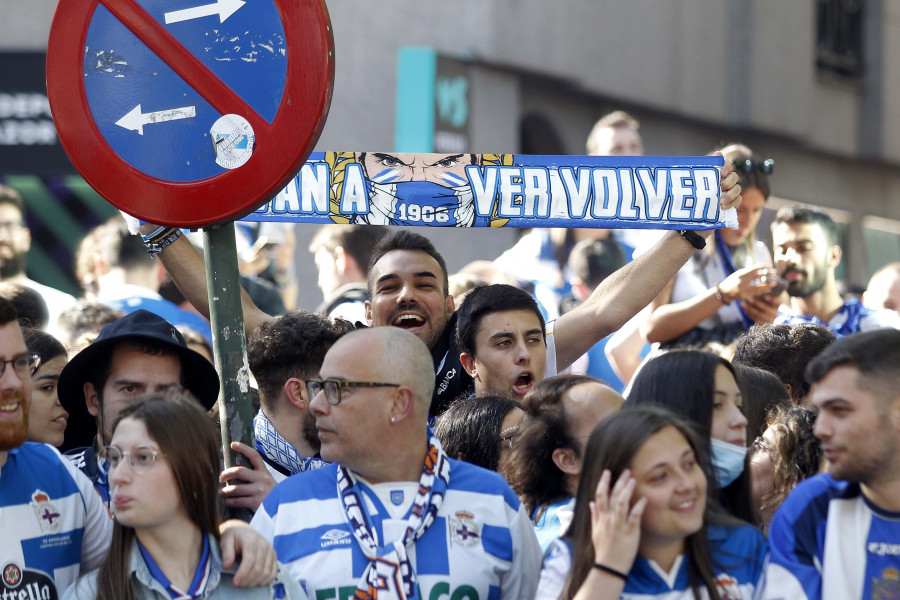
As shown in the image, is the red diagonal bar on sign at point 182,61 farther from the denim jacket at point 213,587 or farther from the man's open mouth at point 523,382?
the man's open mouth at point 523,382

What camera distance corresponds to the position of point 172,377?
454 cm

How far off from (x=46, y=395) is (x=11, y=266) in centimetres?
345

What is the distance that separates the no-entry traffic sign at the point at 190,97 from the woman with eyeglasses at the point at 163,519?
0.65 metres

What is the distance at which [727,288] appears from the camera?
20.3 feet

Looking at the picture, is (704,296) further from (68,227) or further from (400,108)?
(68,227)

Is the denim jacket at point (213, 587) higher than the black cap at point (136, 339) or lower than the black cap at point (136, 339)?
lower

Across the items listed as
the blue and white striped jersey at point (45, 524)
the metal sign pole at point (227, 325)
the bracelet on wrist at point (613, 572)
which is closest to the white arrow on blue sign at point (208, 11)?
the metal sign pole at point (227, 325)

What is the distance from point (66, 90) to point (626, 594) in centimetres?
225

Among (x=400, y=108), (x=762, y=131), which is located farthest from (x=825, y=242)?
(x=762, y=131)

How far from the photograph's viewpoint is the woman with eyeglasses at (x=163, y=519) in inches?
140

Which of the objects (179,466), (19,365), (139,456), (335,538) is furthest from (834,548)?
(19,365)

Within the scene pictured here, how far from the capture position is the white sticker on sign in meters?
3.80

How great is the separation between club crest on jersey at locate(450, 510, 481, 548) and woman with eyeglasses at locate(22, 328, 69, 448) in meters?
1.88

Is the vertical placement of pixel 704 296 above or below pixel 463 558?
above
